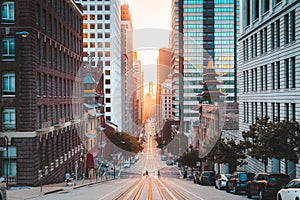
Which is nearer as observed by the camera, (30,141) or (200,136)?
(30,141)

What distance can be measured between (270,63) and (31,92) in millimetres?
22335

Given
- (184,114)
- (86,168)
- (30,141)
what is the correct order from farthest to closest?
1. (184,114)
2. (86,168)
3. (30,141)

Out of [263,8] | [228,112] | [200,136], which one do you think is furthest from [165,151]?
[263,8]

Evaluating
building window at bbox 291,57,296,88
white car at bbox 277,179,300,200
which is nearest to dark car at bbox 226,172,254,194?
white car at bbox 277,179,300,200

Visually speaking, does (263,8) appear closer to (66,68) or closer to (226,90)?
(66,68)

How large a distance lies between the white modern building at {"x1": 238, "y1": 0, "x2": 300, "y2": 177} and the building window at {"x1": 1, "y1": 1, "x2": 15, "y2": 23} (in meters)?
22.7

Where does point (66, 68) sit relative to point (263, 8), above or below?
below

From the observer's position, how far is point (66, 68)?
54.5 m

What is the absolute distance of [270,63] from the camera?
139 ft

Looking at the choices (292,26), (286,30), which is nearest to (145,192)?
(292,26)

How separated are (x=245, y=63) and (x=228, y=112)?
21442 mm

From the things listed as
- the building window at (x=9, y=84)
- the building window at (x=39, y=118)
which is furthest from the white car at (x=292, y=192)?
the building window at (x=39, y=118)

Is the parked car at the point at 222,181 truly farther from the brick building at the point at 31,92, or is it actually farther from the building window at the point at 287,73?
the brick building at the point at 31,92

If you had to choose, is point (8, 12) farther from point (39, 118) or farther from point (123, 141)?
point (123, 141)
